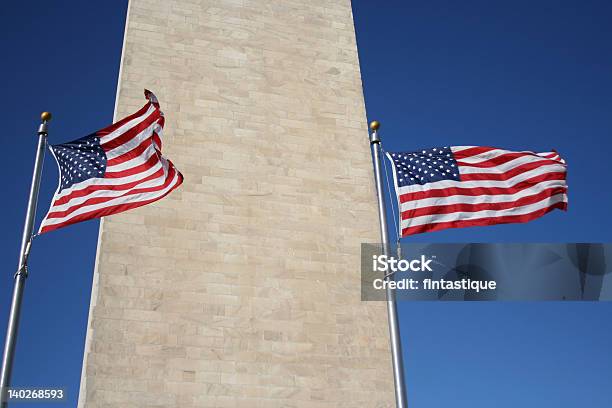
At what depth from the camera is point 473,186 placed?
1099 centimetres

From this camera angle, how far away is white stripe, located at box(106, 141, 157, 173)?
10.6m

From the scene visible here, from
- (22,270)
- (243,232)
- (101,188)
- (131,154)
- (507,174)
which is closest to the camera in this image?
(22,270)

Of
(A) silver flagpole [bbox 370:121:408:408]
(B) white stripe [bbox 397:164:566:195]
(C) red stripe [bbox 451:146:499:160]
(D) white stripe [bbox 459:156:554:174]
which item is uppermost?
(C) red stripe [bbox 451:146:499:160]

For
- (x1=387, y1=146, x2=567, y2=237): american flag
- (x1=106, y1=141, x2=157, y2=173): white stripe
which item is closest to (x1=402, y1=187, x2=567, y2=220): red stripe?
(x1=387, y1=146, x2=567, y2=237): american flag

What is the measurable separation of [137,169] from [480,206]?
5.14 m

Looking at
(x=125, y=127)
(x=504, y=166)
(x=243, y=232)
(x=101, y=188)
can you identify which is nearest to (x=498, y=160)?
(x=504, y=166)

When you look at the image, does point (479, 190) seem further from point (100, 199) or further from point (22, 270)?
point (22, 270)

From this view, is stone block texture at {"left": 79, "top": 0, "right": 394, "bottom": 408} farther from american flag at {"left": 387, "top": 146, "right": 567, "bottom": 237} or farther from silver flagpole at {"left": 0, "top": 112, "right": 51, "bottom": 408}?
american flag at {"left": 387, "top": 146, "right": 567, "bottom": 237}

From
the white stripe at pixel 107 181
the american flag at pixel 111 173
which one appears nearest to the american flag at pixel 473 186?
the american flag at pixel 111 173

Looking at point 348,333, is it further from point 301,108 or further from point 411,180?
point 301,108

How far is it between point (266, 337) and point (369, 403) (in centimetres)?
225

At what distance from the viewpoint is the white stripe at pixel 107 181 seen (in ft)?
33.4

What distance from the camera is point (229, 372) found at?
12.8 meters

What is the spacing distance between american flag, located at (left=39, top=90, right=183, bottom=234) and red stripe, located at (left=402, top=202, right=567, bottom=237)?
3.53 m
